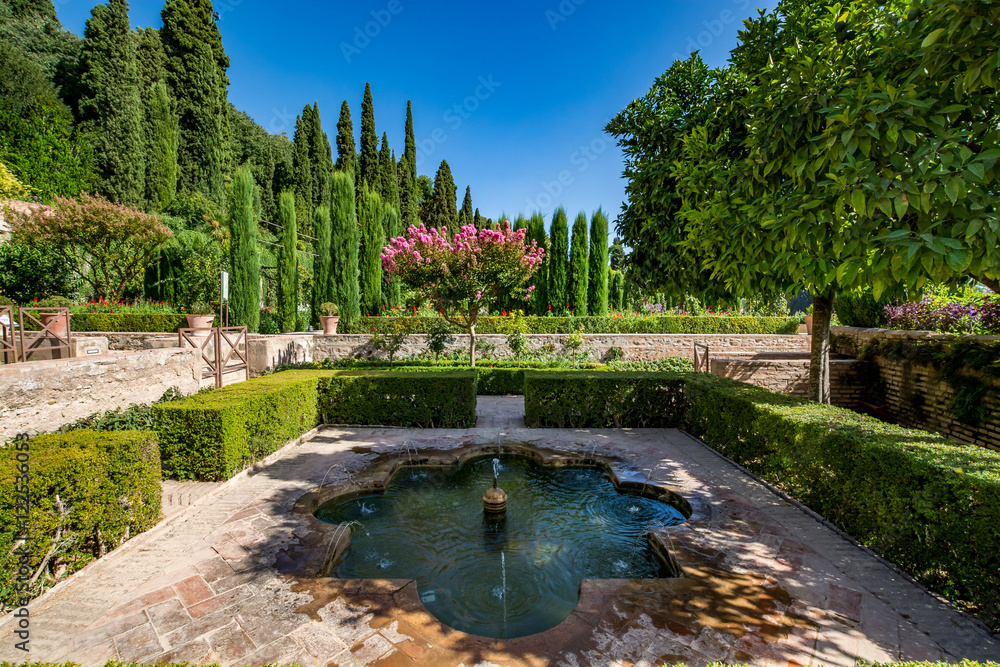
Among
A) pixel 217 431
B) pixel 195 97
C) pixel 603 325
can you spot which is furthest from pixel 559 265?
pixel 195 97

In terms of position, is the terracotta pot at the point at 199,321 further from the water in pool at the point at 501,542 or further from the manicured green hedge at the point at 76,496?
the water in pool at the point at 501,542

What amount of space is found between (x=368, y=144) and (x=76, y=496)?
32238 mm

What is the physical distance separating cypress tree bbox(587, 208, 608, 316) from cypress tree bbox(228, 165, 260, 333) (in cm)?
1376

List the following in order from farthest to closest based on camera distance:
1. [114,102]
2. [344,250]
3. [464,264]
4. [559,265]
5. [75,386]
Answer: [114,102] → [559,265] → [344,250] → [464,264] → [75,386]

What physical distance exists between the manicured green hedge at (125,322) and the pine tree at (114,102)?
11.7 meters

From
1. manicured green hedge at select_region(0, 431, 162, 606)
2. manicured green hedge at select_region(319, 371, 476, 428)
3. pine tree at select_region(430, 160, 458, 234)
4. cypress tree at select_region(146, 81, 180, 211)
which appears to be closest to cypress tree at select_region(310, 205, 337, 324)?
manicured green hedge at select_region(319, 371, 476, 428)

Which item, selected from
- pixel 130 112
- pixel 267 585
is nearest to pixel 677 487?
pixel 267 585

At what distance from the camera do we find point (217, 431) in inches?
211

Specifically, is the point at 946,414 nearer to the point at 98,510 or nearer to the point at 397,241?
the point at 98,510

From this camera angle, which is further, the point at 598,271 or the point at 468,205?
the point at 468,205

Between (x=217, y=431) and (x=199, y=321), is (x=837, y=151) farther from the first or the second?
(x=199, y=321)

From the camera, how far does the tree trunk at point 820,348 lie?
7.27 m

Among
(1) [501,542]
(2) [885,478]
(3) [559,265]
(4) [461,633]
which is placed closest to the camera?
(4) [461,633]

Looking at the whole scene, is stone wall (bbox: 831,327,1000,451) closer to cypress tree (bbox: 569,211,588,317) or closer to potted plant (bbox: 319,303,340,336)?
cypress tree (bbox: 569,211,588,317)
